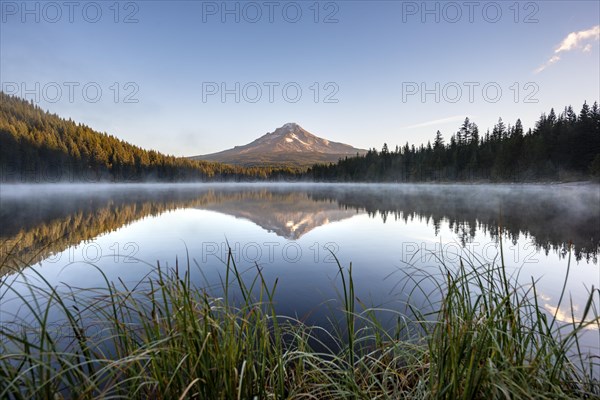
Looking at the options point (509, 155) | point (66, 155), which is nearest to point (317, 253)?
point (509, 155)

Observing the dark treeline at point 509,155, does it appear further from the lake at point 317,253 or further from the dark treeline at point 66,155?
the dark treeline at point 66,155

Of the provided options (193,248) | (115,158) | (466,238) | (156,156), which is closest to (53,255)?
(193,248)

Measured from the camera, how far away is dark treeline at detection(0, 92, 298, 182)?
190ft

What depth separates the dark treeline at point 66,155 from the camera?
190 feet

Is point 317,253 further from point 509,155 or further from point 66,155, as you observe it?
point 66,155

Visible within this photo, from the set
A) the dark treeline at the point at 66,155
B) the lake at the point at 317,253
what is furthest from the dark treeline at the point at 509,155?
the dark treeline at the point at 66,155

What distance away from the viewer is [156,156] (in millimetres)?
93125

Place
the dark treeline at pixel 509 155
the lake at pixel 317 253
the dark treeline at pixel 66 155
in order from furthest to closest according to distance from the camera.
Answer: the dark treeline at pixel 66 155 → the dark treeline at pixel 509 155 → the lake at pixel 317 253

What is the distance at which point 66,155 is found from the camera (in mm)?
64938

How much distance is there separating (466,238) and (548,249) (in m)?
2.13

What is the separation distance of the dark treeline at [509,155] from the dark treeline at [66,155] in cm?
7041

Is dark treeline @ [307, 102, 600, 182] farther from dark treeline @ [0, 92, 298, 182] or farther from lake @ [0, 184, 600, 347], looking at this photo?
dark treeline @ [0, 92, 298, 182]

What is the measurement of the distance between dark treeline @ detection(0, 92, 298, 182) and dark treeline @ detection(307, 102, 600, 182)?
231ft

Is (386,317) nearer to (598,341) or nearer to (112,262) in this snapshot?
(598,341)
